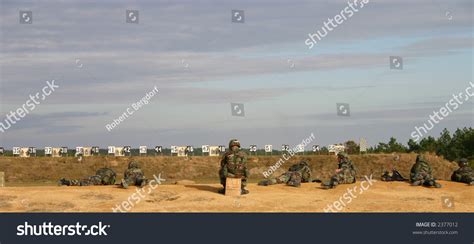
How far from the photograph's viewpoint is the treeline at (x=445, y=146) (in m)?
92.2

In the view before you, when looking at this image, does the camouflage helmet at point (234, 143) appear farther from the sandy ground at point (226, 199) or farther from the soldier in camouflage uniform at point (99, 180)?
the soldier in camouflage uniform at point (99, 180)

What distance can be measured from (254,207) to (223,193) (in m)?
2.79

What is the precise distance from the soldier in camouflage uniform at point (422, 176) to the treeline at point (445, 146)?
159 ft

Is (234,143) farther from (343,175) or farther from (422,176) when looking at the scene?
(422,176)

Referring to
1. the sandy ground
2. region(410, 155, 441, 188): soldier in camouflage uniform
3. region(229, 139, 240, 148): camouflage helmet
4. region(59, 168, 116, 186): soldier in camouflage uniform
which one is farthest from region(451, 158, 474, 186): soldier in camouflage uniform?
region(59, 168, 116, 186): soldier in camouflage uniform

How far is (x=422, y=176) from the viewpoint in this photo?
43.0 m

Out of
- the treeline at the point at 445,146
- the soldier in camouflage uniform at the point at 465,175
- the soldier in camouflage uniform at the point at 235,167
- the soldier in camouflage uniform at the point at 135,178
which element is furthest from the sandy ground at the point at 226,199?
the treeline at the point at 445,146

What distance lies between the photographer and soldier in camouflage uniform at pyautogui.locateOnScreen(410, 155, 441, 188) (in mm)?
42156

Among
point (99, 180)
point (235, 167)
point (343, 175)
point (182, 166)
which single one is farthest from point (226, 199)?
point (182, 166)

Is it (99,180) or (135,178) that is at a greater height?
(135,178)

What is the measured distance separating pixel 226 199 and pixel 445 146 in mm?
65932

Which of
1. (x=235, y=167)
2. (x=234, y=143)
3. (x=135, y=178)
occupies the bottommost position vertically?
(x=135, y=178)
